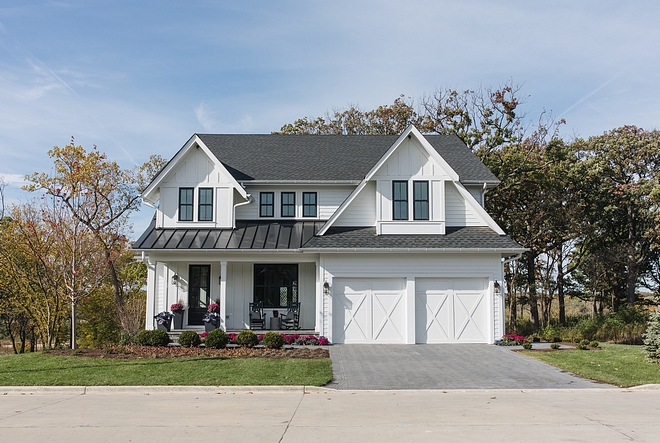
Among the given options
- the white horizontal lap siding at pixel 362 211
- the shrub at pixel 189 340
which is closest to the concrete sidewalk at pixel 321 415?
the shrub at pixel 189 340

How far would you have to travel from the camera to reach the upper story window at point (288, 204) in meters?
24.4

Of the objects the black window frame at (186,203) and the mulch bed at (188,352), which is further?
the black window frame at (186,203)

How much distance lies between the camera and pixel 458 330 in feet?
68.4

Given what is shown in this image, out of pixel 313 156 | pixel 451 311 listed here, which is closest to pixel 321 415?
pixel 451 311

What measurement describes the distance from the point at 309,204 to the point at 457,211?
6.27 m

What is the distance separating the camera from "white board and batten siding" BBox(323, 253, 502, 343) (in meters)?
20.8

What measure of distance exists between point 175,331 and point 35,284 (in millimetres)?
12499

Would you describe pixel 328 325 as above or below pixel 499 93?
below

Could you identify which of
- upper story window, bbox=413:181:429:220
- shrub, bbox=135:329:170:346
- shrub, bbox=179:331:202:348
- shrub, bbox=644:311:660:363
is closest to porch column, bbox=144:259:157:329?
shrub, bbox=135:329:170:346

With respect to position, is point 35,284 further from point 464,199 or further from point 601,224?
point 601,224

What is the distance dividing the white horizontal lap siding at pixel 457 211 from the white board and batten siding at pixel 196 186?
864 centimetres

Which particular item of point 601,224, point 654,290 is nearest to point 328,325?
point 601,224

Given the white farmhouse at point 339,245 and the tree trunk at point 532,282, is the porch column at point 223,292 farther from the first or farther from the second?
the tree trunk at point 532,282

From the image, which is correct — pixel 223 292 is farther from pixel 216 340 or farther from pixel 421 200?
pixel 421 200
